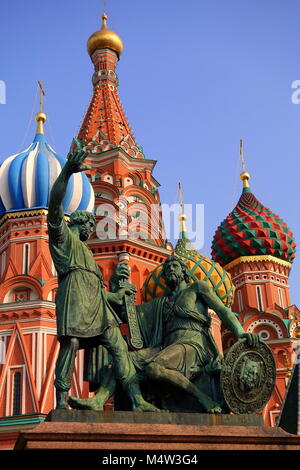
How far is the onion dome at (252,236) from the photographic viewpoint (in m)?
30.9

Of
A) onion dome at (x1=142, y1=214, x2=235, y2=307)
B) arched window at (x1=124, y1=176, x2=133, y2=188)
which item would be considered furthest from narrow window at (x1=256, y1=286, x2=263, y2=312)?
arched window at (x1=124, y1=176, x2=133, y2=188)

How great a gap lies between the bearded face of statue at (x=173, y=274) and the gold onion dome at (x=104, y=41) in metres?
30.6

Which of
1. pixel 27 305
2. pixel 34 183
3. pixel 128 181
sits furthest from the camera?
pixel 128 181

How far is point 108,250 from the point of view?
25.3 meters

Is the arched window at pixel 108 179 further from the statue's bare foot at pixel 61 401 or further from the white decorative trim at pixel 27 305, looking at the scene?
the statue's bare foot at pixel 61 401

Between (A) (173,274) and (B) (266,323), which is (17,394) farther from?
(A) (173,274)

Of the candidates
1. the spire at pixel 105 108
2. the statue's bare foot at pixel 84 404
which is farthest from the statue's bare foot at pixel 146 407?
the spire at pixel 105 108

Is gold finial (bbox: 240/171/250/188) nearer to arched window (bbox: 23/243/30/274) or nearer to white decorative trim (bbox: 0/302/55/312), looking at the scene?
arched window (bbox: 23/243/30/274)

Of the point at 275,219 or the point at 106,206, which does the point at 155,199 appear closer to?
the point at 106,206

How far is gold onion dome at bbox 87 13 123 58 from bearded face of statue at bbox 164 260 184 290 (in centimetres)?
3057

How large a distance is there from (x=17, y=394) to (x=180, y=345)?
1597 cm

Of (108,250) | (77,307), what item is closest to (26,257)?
(108,250)

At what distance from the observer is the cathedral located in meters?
21.3
